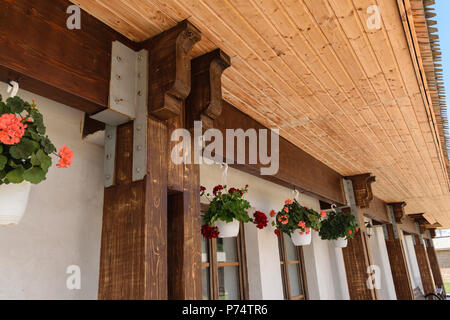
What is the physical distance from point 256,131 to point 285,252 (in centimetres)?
178

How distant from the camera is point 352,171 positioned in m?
4.32

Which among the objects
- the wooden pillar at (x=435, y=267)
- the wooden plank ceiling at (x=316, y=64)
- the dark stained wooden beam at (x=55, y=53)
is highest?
the wooden plank ceiling at (x=316, y=64)

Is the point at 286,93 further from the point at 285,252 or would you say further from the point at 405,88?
the point at 285,252

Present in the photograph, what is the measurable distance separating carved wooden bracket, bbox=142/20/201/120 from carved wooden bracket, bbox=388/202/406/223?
6.65 m

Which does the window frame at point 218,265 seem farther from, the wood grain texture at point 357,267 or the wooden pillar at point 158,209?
the wood grain texture at point 357,267

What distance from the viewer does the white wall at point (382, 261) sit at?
6.36m

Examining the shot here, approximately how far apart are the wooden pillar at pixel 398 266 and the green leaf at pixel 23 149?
24.0 ft

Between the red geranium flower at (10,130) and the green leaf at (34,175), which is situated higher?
the red geranium flower at (10,130)

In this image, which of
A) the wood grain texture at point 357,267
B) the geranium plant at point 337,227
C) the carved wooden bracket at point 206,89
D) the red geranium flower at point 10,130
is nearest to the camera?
the red geranium flower at point 10,130

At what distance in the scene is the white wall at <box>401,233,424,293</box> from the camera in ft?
31.6

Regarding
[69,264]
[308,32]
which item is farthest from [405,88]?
[69,264]

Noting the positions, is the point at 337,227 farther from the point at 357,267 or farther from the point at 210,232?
the point at 210,232

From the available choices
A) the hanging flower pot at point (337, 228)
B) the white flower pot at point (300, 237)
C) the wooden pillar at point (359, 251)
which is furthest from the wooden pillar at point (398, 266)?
the white flower pot at point (300, 237)

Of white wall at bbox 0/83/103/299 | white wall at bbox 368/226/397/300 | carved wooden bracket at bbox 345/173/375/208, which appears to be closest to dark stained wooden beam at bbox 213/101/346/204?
carved wooden bracket at bbox 345/173/375/208
